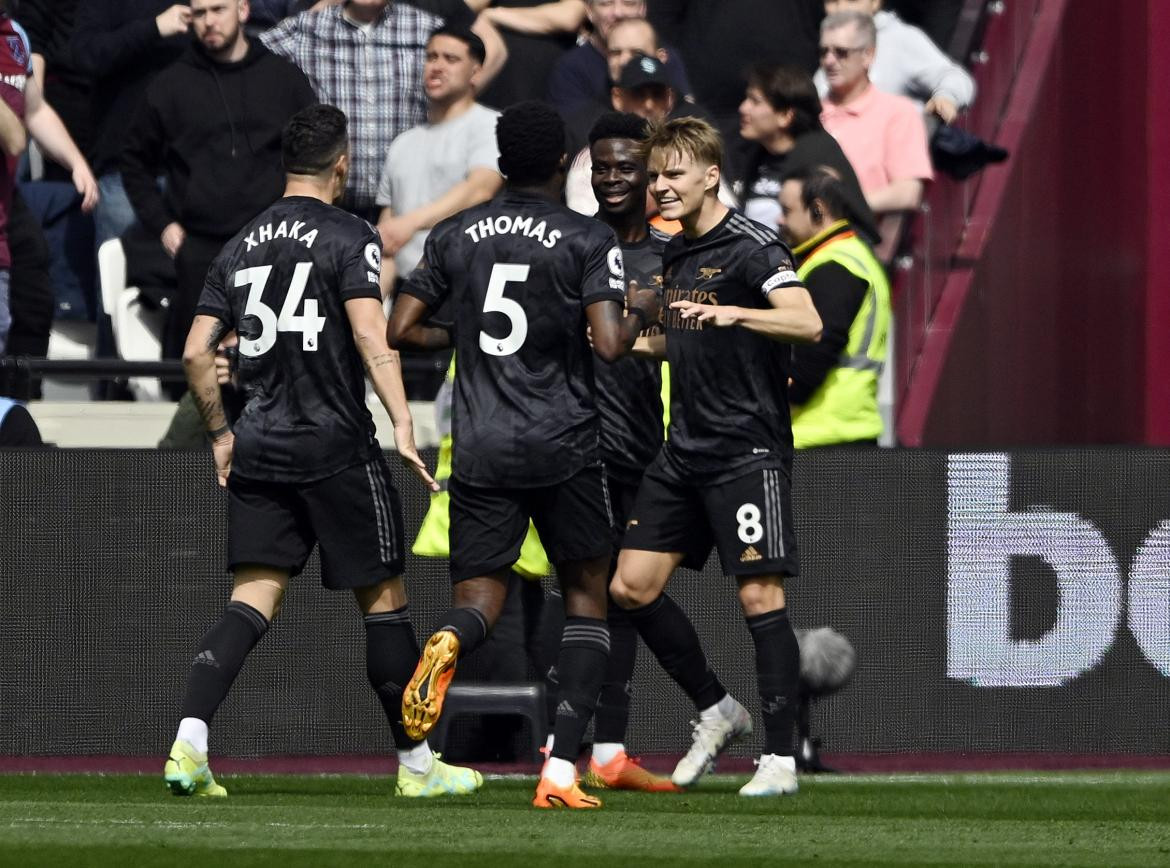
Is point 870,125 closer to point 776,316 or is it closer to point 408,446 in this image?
point 776,316

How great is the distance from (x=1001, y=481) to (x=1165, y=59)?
480 cm

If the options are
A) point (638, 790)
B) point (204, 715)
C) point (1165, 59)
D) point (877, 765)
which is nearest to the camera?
point (204, 715)

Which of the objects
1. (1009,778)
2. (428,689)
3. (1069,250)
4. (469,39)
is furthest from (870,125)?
(428,689)

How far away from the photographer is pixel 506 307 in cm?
759

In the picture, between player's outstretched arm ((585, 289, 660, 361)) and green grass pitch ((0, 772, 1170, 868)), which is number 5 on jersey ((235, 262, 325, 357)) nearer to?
player's outstretched arm ((585, 289, 660, 361))

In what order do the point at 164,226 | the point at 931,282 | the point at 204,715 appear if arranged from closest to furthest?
the point at 204,715
the point at 164,226
the point at 931,282

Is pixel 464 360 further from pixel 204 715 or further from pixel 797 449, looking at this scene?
pixel 797 449

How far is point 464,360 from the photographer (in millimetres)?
7699

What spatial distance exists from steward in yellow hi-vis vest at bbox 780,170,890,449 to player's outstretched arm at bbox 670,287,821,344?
155 centimetres

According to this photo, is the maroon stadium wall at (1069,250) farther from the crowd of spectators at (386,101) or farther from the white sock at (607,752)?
the white sock at (607,752)

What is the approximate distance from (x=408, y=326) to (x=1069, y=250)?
7.75 m

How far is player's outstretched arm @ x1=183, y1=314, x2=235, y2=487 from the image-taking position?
7.82m

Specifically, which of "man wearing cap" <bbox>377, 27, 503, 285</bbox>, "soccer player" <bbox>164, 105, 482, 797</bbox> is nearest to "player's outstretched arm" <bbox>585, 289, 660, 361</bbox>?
"soccer player" <bbox>164, 105, 482, 797</bbox>

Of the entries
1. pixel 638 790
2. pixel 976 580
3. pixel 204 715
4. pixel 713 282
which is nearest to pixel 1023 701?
pixel 976 580
